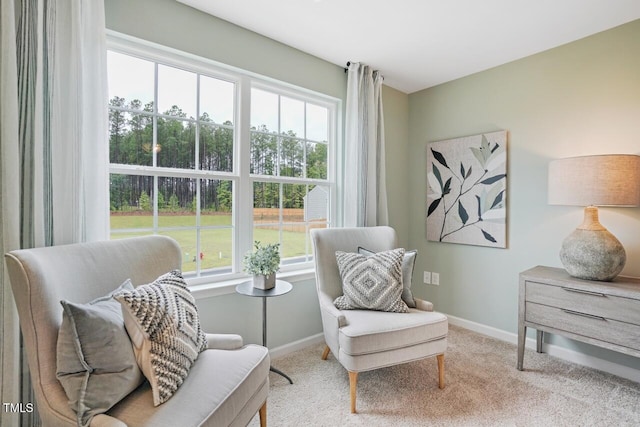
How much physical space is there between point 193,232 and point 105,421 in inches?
51.4

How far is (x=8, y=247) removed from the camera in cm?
130

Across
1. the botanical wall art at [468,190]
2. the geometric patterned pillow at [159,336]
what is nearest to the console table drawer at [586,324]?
the botanical wall art at [468,190]

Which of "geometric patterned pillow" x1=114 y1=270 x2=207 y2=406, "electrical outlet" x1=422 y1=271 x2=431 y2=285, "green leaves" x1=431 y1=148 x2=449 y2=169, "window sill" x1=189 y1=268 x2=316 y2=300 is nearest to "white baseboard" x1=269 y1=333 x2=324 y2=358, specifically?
"window sill" x1=189 y1=268 x2=316 y2=300

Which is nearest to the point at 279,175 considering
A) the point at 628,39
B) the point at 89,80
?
the point at 89,80

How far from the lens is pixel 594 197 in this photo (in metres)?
1.92

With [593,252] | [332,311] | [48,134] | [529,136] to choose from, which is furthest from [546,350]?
[48,134]

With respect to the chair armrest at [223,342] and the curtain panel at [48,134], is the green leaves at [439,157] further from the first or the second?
the curtain panel at [48,134]

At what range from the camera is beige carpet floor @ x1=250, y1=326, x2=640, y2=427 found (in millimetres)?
1714

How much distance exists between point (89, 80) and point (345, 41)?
5.79ft

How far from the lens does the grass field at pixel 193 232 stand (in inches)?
74.9

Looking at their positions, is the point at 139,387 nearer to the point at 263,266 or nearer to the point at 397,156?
the point at 263,266

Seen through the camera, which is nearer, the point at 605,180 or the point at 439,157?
the point at 605,180

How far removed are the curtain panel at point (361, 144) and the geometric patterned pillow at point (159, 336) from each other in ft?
6.03

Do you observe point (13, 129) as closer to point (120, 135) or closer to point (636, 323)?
point (120, 135)
